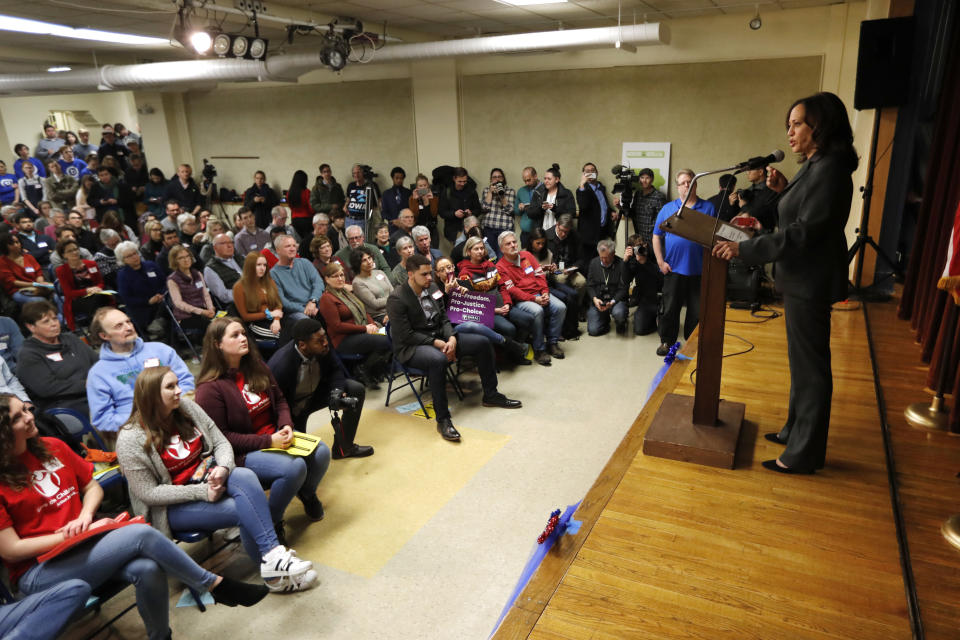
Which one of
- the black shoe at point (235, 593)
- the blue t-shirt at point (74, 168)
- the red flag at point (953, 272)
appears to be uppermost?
the blue t-shirt at point (74, 168)

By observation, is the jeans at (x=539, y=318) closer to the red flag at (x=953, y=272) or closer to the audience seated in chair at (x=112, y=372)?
the audience seated in chair at (x=112, y=372)

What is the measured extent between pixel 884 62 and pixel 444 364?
4.58m

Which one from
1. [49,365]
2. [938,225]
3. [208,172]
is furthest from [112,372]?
[208,172]

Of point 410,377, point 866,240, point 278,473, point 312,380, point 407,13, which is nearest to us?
point 278,473

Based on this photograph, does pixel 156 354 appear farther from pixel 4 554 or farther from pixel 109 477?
pixel 4 554

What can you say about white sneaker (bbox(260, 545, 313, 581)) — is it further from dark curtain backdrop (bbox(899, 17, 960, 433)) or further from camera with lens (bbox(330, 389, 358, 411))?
dark curtain backdrop (bbox(899, 17, 960, 433))

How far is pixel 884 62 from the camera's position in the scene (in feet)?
17.3

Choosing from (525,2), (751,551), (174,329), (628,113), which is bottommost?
(174,329)

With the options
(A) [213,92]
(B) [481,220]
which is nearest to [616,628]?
(B) [481,220]

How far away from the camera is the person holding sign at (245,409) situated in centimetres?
285

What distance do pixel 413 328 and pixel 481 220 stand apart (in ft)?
14.8

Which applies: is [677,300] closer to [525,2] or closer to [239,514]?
[525,2]

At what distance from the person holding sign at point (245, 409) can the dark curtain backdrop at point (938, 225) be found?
325cm

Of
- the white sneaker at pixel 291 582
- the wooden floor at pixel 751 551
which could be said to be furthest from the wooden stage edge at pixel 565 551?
the white sneaker at pixel 291 582
